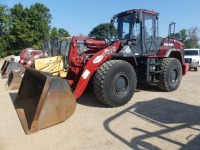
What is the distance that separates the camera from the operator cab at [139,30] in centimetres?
758

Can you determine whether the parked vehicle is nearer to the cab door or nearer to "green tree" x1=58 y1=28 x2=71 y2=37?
the cab door

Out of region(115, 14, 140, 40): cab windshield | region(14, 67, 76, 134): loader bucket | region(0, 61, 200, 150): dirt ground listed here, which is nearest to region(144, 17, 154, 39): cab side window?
region(115, 14, 140, 40): cab windshield

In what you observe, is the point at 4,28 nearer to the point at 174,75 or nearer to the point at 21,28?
the point at 21,28

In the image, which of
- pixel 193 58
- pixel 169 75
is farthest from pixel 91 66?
pixel 193 58

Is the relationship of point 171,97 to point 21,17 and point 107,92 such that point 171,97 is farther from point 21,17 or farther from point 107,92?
point 21,17

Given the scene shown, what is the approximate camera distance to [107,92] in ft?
20.0

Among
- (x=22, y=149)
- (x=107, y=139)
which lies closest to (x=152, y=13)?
(x=107, y=139)

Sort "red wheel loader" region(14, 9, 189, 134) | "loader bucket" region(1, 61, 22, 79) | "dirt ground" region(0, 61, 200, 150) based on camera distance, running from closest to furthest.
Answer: "dirt ground" region(0, 61, 200, 150)
"red wheel loader" region(14, 9, 189, 134)
"loader bucket" region(1, 61, 22, 79)

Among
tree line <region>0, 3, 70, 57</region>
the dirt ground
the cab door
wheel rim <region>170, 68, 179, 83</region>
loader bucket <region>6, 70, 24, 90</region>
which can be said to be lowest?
the dirt ground

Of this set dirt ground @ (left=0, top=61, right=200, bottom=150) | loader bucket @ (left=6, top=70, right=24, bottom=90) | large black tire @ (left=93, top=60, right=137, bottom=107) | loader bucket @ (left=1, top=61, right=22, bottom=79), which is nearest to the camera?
dirt ground @ (left=0, top=61, right=200, bottom=150)

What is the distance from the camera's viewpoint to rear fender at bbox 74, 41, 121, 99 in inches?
240

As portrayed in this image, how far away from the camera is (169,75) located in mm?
8125

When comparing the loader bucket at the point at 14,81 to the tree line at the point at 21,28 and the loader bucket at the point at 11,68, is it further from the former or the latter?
the tree line at the point at 21,28

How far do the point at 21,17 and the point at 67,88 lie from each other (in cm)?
4434
